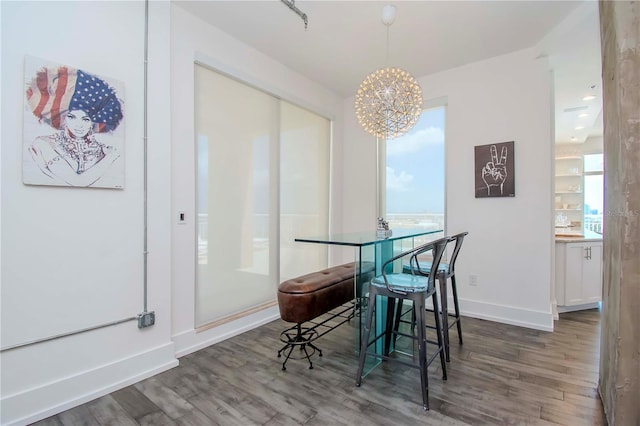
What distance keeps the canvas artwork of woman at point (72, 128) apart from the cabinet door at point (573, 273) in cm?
458

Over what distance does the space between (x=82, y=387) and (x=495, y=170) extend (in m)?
4.06

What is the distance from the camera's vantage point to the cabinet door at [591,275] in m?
3.61

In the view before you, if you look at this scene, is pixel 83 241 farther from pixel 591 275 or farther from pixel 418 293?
pixel 591 275

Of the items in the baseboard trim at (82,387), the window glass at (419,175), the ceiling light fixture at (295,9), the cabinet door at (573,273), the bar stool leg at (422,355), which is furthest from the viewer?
the window glass at (419,175)

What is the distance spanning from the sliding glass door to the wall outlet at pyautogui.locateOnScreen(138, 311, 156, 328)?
46 cm

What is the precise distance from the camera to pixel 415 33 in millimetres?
2928

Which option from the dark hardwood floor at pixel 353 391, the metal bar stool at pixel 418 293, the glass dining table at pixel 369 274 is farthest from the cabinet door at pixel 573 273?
the metal bar stool at pixel 418 293

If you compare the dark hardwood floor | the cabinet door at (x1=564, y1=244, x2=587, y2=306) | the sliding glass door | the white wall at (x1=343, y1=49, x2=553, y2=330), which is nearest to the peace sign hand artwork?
the white wall at (x1=343, y1=49, x2=553, y2=330)

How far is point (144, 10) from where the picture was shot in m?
2.32

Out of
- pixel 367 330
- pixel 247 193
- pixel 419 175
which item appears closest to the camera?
pixel 367 330

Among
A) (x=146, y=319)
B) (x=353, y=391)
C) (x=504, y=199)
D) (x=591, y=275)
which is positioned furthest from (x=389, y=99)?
(x=591, y=275)

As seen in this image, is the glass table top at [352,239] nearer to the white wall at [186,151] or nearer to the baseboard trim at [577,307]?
the white wall at [186,151]

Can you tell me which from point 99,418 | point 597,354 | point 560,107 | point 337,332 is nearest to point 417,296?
point 337,332

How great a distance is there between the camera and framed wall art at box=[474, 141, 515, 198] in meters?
3.33
